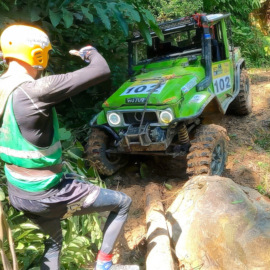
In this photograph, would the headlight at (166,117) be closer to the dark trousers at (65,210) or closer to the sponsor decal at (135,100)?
the sponsor decal at (135,100)

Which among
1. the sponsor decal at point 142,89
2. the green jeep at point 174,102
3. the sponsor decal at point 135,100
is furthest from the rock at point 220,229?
the sponsor decal at point 142,89

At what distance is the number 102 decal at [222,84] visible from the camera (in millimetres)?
5217

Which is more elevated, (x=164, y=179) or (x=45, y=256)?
(x=45, y=256)

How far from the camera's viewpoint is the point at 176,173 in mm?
5109

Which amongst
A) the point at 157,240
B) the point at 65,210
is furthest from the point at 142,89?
the point at 65,210

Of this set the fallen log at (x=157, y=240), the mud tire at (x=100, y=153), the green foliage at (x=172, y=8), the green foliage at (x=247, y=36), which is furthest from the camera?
the green foliage at (x=247, y=36)

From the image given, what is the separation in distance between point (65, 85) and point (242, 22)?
11274 millimetres

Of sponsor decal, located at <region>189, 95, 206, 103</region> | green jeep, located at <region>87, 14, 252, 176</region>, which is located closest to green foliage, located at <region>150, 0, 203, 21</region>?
green jeep, located at <region>87, 14, 252, 176</region>

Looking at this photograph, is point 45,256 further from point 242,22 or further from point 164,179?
point 242,22

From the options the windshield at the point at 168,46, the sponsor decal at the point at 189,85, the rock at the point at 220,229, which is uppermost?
the windshield at the point at 168,46

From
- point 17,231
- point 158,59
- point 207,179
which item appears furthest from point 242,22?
point 17,231

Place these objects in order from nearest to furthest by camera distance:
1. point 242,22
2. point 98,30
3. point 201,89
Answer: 1. point 201,89
2. point 98,30
3. point 242,22

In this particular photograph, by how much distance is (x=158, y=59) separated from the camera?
18.2 ft

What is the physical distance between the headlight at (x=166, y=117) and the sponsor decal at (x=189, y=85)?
441 mm
